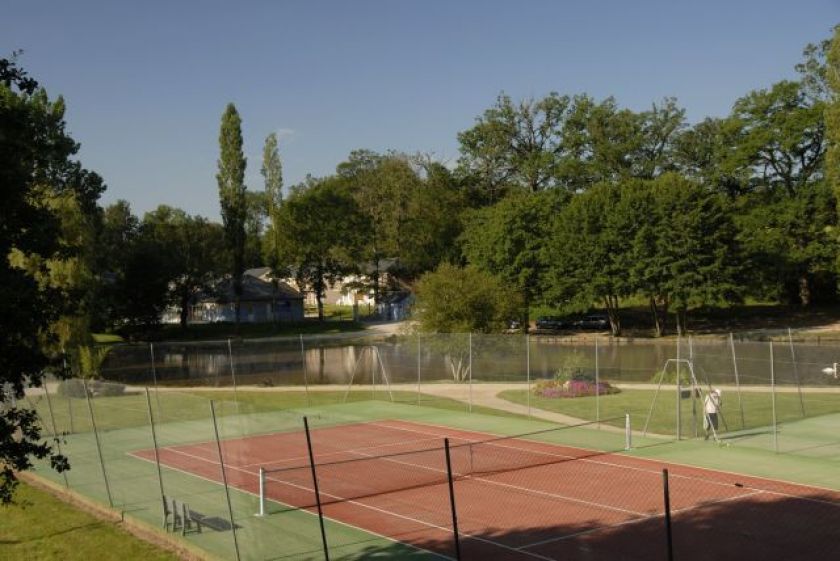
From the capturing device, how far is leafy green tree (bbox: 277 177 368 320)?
86375 mm

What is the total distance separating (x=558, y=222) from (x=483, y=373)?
3050cm

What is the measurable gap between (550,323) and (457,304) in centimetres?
3180

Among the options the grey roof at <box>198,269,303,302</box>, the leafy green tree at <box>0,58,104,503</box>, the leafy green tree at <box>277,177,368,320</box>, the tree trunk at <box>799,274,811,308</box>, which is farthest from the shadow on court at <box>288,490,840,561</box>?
the grey roof at <box>198,269,303,302</box>

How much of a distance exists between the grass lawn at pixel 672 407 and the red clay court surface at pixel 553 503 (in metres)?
5.44

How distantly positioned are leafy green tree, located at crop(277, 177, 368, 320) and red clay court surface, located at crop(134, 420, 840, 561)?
6204cm

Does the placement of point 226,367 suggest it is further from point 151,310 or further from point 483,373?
point 151,310

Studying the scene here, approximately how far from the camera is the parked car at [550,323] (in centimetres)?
7281

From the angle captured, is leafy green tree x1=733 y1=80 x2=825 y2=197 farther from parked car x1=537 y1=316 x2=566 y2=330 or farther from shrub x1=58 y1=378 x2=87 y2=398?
shrub x1=58 y1=378 x2=87 y2=398

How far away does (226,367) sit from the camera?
50.5 metres

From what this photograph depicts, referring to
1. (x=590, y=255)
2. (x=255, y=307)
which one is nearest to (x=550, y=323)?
(x=590, y=255)

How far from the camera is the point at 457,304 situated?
42.9m

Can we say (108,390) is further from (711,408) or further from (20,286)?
(20,286)

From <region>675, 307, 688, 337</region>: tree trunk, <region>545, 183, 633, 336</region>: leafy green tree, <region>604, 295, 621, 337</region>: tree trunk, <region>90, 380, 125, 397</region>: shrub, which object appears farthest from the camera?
<region>604, 295, 621, 337</region>: tree trunk

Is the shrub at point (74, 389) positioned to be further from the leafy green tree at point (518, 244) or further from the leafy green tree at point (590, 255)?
the leafy green tree at point (590, 255)
